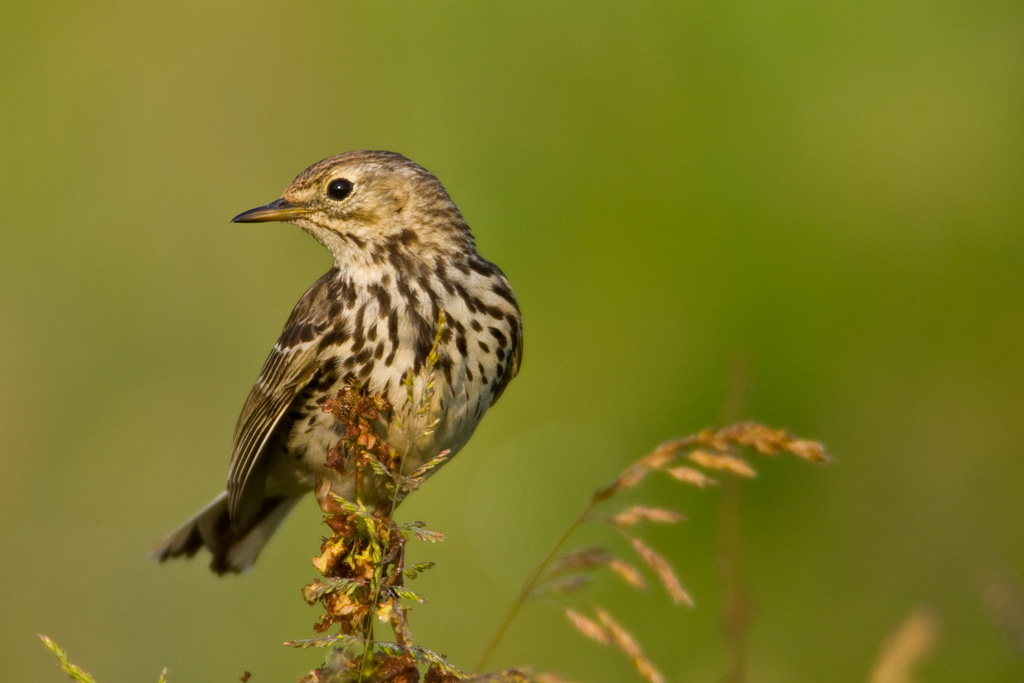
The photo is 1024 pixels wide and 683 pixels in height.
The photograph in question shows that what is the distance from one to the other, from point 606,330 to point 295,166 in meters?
2.29

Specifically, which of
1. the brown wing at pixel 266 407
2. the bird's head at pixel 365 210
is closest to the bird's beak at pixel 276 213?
the bird's head at pixel 365 210

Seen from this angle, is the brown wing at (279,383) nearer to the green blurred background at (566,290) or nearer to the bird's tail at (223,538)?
the bird's tail at (223,538)

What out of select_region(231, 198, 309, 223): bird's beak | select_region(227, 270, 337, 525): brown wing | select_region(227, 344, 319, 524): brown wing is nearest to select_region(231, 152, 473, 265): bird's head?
select_region(231, 198, 309, 223): bird's beak

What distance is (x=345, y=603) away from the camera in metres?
3.05

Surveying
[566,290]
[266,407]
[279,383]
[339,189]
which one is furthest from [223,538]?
[566,290]

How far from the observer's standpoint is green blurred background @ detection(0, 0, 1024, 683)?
6.94 m

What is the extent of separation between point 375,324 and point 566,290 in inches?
160

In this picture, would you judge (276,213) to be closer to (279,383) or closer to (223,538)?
(279,383)

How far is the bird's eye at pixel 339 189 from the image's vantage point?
16.4 ft

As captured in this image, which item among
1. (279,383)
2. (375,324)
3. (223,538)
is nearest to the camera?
(375,324)

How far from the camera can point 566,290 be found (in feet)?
28.6

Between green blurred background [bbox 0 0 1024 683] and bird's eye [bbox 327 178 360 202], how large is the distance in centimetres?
252

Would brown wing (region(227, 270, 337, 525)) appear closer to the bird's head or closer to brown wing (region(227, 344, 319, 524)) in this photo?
brown wing (region(227, 344, 319, 524))

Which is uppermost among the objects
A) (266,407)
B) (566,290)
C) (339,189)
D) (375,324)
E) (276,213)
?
(566,290)
